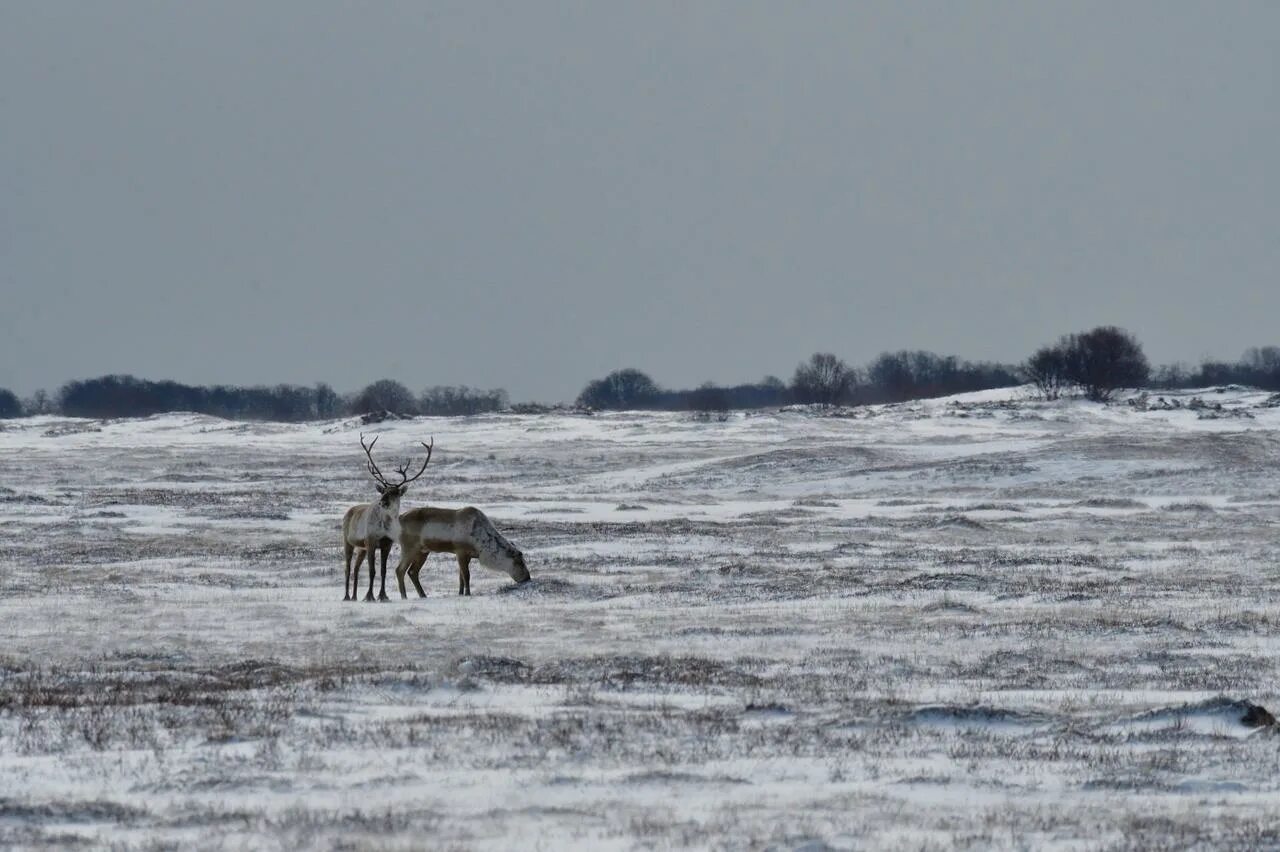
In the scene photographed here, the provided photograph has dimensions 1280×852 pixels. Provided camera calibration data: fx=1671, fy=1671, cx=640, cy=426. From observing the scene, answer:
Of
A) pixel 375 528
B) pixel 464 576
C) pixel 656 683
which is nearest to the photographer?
pixel 656 683

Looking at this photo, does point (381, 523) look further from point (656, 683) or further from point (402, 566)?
point (656, 683)

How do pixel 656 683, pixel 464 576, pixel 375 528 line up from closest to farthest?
pixel 656 683 → pixel 375 528 → pixel 464 576

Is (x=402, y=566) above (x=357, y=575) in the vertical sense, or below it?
above

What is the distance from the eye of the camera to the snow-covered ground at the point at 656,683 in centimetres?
914

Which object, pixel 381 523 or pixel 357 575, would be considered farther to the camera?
pixel 357 575

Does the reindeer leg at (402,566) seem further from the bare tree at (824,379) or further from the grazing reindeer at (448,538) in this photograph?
the bare tree at (824,379)

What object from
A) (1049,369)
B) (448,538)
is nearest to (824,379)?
Answer: (1049,369)

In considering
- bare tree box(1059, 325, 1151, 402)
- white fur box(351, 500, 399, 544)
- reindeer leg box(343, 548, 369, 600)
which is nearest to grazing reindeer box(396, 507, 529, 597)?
white fur box(351, 500, 399, 544)

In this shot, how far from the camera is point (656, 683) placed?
49.2 ft

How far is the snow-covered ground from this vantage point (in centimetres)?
914

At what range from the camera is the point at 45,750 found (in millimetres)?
10945

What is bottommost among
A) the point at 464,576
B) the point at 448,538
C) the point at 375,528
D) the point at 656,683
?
the point at 464,576

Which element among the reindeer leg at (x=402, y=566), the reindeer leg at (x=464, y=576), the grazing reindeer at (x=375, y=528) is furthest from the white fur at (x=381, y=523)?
the reindeer leg at (x=464, y=576)

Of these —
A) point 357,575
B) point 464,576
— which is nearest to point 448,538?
point 464,576
